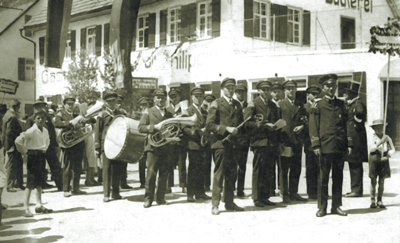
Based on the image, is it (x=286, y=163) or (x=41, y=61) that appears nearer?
(x=41, y=61)

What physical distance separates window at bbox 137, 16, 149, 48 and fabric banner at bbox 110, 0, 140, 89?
56.3 inches

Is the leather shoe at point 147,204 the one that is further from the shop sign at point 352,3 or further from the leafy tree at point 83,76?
the shop sign at point 352,3

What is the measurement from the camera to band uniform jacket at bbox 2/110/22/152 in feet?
25.2

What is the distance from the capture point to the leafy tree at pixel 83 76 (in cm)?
763

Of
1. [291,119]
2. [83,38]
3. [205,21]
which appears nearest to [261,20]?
[205,21]

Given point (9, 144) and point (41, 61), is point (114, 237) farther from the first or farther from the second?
point (9, 144)

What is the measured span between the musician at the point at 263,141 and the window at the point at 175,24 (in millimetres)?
3727

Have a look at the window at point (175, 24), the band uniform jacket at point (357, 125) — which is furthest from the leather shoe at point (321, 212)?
the window at point (175, 24)

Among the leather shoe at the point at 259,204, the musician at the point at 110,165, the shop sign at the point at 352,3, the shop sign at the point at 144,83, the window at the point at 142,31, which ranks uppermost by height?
the shop sign at the point at 352,3

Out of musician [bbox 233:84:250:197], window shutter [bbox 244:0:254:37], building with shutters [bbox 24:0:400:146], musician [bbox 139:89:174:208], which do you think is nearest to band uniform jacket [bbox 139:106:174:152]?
musician [bbox 139:89:174:208]

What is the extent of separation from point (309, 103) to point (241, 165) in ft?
4.89

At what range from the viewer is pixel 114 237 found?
5.44 meters

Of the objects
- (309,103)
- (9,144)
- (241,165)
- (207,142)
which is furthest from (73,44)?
(309,103)

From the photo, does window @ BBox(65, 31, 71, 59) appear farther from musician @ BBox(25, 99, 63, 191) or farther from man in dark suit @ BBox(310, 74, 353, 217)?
man in dark suit @ BBox(310, 74, 353, 217)
